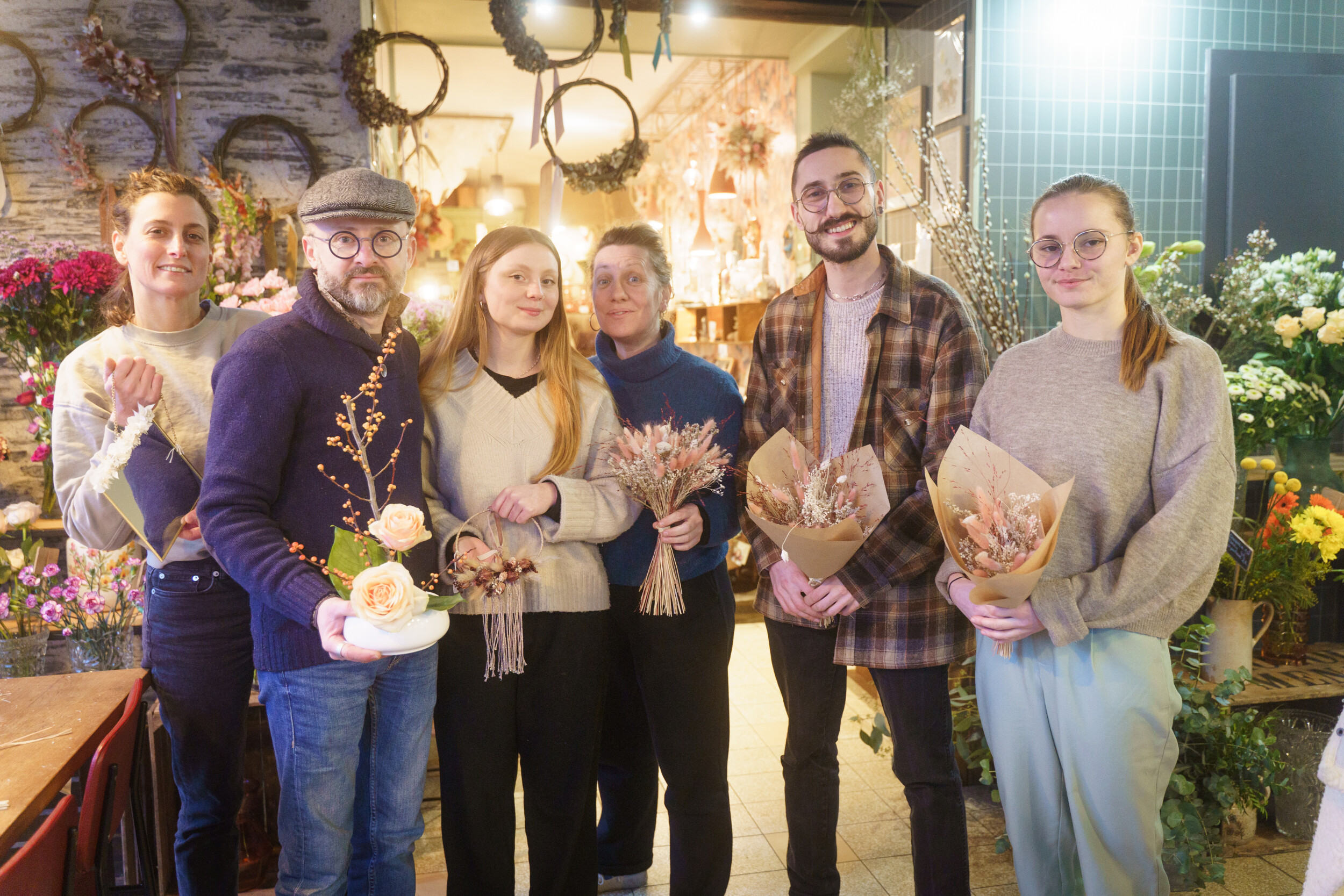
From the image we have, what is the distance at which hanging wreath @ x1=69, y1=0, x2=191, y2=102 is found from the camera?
3.38m

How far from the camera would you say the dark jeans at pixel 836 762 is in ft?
6.57

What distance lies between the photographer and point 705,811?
211 cm

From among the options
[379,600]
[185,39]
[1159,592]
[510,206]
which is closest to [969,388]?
[1159,592]

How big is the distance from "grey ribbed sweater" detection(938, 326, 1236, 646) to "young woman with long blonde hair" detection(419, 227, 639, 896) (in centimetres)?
90

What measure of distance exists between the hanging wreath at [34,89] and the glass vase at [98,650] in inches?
89.3

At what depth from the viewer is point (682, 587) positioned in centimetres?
212

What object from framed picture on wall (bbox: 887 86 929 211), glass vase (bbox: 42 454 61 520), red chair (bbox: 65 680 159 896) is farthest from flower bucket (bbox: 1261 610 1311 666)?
glass vase (bbox: 42 454 61 520)

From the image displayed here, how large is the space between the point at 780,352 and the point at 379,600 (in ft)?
3.93

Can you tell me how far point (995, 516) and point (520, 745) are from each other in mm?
1103

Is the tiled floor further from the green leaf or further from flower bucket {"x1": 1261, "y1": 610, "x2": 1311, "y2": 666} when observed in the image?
the green leaf

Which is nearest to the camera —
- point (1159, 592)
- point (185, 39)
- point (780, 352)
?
point (1159, 592)

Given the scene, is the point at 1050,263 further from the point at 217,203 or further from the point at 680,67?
the point at 680,67

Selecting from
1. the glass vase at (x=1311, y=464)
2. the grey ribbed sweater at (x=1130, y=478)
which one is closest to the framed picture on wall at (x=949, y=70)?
the glass vase at (x=1311, y=464)

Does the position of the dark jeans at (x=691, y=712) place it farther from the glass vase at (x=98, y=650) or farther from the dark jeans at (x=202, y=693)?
the glass vase at (x=98, y=650)
